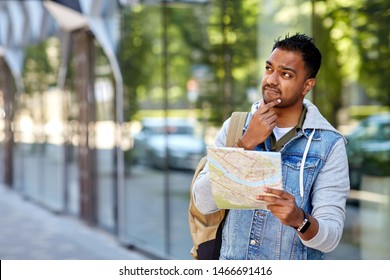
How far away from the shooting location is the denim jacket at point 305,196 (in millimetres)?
2357

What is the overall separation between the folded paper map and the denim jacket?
0.13m

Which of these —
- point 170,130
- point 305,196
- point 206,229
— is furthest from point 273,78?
point 170,130

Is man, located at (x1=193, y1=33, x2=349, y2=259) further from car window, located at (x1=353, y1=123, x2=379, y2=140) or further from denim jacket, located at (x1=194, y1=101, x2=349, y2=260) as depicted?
car window, located at (x1=353, y1=123, x2=379, y2=140)

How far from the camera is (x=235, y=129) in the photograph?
2535 mm

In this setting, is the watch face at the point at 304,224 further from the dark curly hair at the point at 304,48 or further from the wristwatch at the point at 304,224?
the dark curly hair at the point at 304,48

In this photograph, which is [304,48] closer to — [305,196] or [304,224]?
[305,196]

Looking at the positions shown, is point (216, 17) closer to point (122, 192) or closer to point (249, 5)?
point (249, 5)

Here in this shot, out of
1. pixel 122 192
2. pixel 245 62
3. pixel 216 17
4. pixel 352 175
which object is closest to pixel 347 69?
pixel 352 175

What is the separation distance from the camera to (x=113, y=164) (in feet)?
31.3

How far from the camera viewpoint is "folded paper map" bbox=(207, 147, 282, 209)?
2.24m

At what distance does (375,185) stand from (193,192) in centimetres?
316

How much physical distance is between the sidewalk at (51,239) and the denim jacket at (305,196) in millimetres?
5783

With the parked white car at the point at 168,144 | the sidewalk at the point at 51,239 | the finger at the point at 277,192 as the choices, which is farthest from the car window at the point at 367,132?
the sidewalk at the point at 51,239

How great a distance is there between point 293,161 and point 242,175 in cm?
24
